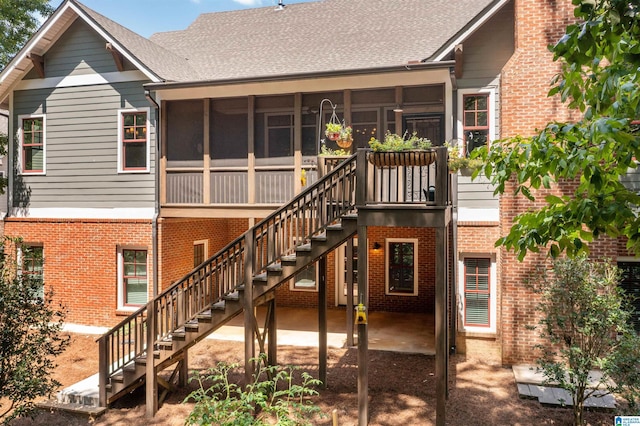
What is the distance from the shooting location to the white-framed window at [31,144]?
13344 millimetres

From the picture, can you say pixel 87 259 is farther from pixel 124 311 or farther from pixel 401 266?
pixel 401 266

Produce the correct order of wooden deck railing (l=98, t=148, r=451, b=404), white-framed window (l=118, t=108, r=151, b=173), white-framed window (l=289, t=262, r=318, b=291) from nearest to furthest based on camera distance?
1. wooden deck railing (l=98, t=148, r=451, b=404)
2. white-framed window (l=118, t=108, r=151, b=173)
3. white-framed window (l=289, t=262, r=318, b=291)

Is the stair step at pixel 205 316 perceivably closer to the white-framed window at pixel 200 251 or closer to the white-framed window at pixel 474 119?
the white-framed window at pixel 200 251

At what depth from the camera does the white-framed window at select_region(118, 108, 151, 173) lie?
12.5 metres

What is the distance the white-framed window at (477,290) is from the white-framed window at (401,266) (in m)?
3.67

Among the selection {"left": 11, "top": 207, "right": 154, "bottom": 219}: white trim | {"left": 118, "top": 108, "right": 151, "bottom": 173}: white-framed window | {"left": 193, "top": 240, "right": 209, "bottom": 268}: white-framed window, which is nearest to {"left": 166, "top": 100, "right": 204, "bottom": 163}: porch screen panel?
{"left": 118, "top": 108, "right": 151, "bottom": 173}: white-framed window

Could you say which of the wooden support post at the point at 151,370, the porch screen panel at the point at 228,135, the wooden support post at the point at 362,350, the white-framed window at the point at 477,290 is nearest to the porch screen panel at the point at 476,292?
the white-framed window at the point at 477,290

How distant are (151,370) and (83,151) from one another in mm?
7802

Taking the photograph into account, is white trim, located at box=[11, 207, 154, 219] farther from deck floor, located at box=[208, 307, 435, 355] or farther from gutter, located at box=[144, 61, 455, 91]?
deck floor, located at box=[208, 307, 435, 355]

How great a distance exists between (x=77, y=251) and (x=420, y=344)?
391 inches

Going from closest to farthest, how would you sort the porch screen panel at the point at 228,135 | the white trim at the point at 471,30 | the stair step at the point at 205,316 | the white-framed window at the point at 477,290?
the stair step at the point at 205,316
the white trim at the point at 471,30
the white-framed window at the point at 477,290
the porch screen panel at the point at 228,135

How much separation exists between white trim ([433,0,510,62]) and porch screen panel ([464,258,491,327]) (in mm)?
4854

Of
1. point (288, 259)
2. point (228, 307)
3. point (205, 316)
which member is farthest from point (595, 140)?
point (205, 316)

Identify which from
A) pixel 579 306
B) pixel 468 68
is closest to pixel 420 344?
pixel 579 306
